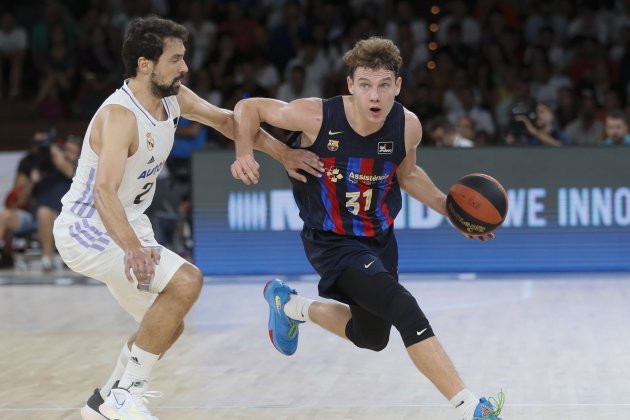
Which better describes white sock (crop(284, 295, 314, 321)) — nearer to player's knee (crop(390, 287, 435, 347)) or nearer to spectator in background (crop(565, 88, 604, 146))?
player's knee (crop(390, 287, 435, 347))

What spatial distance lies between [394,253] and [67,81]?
464 inches

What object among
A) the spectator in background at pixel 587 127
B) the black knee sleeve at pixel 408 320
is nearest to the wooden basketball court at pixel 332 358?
the black knee sleeve at pixel 408 320

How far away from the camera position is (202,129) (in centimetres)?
1445

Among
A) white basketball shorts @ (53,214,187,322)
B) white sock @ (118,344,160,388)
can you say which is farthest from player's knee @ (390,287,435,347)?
white sock @ (118,344,160,388)

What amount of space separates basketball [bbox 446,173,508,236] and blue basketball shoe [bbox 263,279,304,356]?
1290 mm

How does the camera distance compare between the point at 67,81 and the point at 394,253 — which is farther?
the point at 67,81

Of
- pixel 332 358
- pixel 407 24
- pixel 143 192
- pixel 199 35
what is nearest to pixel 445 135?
pixel 407 24

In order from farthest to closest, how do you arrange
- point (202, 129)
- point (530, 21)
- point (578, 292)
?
point (530, 21)
point (202, 129)
point (578, 292)

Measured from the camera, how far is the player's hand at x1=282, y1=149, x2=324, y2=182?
Result: 20.8 ft

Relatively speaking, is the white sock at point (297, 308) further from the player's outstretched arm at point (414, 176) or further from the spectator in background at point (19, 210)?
the spectator in background at point (19, 210)

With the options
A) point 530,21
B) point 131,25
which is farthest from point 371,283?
point 530,21

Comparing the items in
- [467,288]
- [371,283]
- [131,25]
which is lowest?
[467,288]

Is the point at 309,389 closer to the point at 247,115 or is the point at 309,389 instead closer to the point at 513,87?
the point at 247,115

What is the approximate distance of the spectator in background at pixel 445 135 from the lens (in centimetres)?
1309
